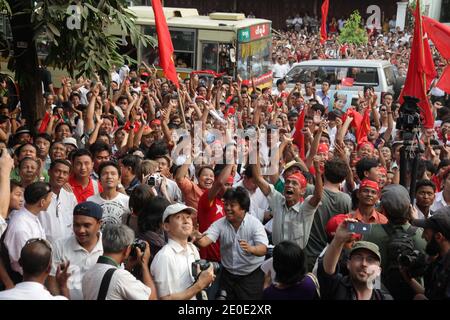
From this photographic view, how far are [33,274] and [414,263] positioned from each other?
7.01ft

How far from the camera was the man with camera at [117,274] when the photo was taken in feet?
13.9

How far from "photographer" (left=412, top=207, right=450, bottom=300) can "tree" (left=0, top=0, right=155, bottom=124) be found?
17.9ft

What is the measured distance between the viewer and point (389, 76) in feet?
57.3

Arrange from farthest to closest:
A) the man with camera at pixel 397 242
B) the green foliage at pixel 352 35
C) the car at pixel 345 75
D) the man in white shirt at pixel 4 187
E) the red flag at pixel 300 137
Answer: the green foliage at pixel 352 35 → the car at pixel 345 75 → the red flag at pixel 300 137 → the man in white shirt at pixel 4 187 → the man with camera at pixel 397 242

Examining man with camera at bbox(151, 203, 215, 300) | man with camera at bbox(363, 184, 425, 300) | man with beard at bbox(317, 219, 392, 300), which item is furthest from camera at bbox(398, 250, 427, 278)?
man with camera at bbox(151, 203, 215, 300)

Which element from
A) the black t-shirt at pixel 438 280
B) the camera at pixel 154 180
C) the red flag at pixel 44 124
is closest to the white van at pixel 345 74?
the red flag at pixel 44 124

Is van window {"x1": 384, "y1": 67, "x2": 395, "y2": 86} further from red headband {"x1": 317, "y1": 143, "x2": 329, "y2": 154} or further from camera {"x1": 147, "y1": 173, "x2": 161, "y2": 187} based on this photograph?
camera {"x1": 147, "y1": 173, "x2": 161, "y2": 187}

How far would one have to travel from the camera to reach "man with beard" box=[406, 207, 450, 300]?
4.30m

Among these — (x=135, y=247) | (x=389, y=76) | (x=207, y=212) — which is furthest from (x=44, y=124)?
(x=389, y=76)

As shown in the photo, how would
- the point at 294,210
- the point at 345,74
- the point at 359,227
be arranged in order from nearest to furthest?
the point at 359,227 < the point at 294,210 < the point at 345,74

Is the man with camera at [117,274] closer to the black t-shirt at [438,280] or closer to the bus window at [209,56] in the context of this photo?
the black t-shirt at [438,280]

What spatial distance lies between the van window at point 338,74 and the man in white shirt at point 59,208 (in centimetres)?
1105

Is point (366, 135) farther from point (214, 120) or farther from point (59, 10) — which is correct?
point (59, 10)

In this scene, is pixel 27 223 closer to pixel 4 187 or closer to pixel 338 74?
pixel 4 187
